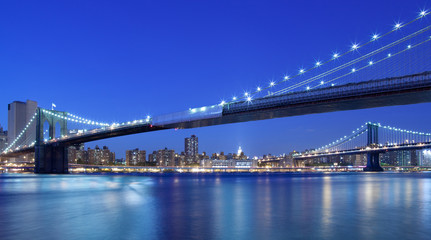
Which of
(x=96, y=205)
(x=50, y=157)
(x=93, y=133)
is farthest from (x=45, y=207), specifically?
(x=50, y=157)

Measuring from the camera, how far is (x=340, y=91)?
113 ft

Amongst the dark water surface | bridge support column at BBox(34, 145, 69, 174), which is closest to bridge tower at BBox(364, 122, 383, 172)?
bridge support column at BBox(34, 145, 69, 174)

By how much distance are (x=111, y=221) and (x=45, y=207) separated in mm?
5931

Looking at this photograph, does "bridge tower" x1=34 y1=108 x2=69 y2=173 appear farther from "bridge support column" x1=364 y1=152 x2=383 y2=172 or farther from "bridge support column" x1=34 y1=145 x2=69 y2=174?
"bridge support column" x1=364 y1=152 x2=383 y2=172

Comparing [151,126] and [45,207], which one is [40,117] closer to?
[151,126]

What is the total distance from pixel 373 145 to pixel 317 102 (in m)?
71.0

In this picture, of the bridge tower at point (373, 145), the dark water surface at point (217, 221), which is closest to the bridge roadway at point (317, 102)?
the dark water surface at point (217, 221)

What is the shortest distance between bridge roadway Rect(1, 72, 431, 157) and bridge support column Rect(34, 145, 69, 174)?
19.8 meters

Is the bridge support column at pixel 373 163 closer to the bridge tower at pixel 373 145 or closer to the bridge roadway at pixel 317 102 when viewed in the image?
the bridge tower at pixel 373 145

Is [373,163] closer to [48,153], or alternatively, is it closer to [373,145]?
[373,145]

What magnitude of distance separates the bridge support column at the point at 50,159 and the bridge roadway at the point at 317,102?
65.1ft

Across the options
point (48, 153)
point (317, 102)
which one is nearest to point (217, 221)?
point (317, 102)

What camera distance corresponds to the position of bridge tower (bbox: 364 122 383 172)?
333 feet

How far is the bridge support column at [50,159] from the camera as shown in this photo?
62938mm
